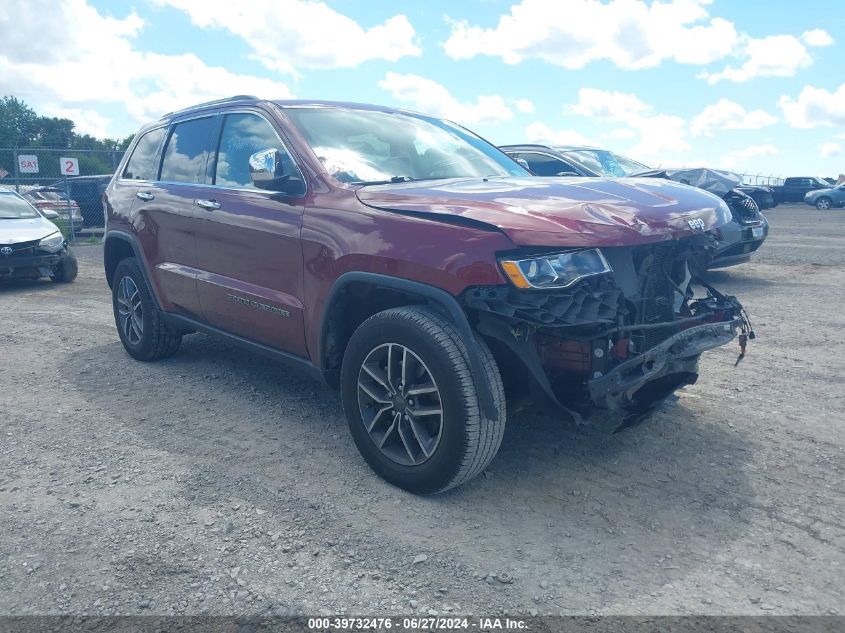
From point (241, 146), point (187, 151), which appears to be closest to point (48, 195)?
point (187, 151)

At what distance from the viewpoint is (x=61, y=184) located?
1978 centimetres

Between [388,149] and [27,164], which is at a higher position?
[388,149]

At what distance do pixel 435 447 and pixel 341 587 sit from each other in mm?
775

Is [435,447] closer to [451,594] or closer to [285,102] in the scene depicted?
[451,594]

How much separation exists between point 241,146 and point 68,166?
16.4 metres

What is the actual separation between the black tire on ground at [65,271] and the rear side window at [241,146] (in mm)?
7146

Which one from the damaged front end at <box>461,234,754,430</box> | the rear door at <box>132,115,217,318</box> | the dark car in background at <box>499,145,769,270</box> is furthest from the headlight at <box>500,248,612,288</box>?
the dark car in background at <box>499,145,769,270</box>

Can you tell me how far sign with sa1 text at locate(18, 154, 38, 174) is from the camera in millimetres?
19141

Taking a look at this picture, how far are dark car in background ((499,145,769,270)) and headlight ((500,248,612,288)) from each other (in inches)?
171

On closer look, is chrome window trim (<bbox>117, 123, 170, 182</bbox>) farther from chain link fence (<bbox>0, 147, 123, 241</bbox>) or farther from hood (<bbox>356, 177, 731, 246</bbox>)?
chain link fence (<bbox>0, 147, 123, 241</bbox>)

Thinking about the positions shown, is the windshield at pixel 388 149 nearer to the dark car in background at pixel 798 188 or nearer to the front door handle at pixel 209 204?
the front door handle at pixel 209 204

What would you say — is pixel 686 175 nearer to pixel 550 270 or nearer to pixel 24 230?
pixel 550 270

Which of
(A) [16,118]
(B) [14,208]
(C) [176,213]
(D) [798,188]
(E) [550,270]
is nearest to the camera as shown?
(E) [550,270]

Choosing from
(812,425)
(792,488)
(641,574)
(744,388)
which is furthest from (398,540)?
(744,388)
